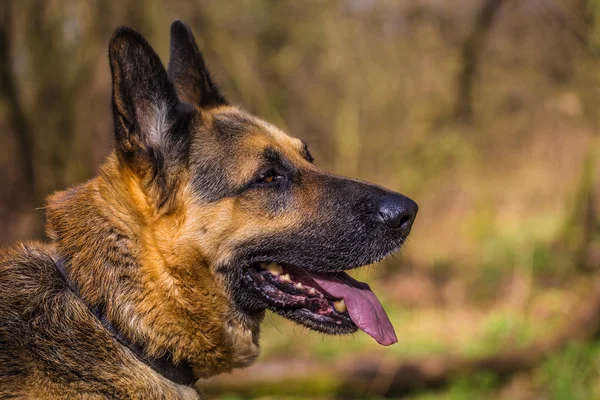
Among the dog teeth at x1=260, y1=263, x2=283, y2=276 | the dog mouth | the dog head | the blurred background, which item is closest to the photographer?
the dog head

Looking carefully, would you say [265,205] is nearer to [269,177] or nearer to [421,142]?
[269,177]

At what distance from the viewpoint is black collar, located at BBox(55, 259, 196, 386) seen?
3.12 metres

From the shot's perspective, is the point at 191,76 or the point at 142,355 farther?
the point at 191,76

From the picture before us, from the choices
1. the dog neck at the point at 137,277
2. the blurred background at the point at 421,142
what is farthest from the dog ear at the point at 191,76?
the blurred background at the point at 421,142

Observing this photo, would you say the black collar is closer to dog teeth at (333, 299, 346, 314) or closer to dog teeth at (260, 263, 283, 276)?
dog teeth at (260, 263, 283, 276)

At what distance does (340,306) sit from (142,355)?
3.87ft

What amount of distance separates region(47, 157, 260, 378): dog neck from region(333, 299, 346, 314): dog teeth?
590 millimetres

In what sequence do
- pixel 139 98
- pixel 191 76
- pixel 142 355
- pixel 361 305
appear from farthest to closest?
pixel 191 76
pixel 361 305
pixel 139 98
pixel 142 355

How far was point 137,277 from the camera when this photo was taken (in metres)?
3.19

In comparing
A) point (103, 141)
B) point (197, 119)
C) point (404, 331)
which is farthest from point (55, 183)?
point (197, 119)

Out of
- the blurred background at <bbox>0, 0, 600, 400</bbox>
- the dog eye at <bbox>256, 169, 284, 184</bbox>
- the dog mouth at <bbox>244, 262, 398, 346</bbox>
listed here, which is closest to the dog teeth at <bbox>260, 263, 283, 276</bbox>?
the dog mouth at <bbox>244, 262, 398, 346</bbox>

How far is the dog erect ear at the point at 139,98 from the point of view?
10.3 ft

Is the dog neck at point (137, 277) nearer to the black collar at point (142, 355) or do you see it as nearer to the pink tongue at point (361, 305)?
the black collar at point (142, 355)

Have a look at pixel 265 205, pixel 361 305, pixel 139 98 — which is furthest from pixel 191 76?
pixel 361 305
